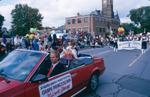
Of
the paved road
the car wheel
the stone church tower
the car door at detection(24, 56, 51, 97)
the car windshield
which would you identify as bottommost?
the paved road

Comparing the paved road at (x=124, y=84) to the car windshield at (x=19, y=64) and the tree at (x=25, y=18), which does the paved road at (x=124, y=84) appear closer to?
the car windshield at (x=19, y=64)

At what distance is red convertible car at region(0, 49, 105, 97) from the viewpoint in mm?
5309

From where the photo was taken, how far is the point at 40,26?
286 ft

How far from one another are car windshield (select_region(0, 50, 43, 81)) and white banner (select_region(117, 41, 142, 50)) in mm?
21279

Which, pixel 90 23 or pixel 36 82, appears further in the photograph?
pixel 90 23

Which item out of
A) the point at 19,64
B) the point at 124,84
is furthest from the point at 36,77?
the point at 124,84

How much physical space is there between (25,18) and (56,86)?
3289 inches

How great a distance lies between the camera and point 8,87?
5.08 meters

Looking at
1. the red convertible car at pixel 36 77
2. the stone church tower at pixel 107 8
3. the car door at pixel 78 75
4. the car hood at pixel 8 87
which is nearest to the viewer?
the car hood at pixel 8 87

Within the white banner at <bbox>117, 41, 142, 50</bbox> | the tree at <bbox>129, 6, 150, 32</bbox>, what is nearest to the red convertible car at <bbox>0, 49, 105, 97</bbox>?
the white banner at <bbox>117, 41, 142, 50</bbox>

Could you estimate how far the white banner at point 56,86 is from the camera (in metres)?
5.83

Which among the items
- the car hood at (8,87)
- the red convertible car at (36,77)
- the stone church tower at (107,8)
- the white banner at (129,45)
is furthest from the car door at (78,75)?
the stone church tower at (107,8)

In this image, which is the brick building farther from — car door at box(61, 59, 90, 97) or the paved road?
car door at box(61, 59, 90, 97)

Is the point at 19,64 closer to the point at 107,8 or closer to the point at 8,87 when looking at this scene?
the point at 8,87
